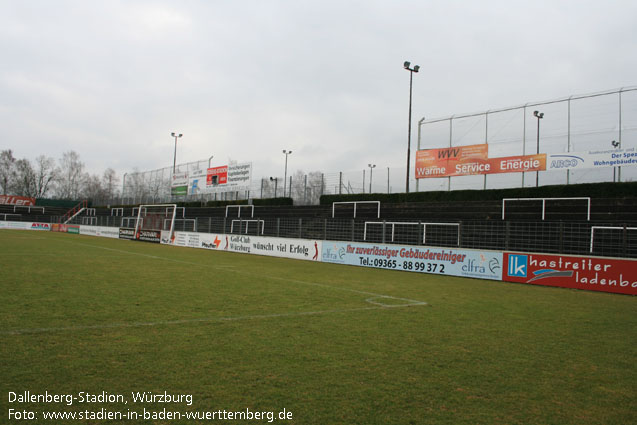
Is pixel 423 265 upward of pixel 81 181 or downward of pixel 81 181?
downward

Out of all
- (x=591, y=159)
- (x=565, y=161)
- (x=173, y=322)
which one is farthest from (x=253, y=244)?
(x=173, y=322)

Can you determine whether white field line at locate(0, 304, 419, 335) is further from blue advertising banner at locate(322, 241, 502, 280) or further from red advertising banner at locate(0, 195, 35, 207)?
red advertising banner at locate(0, 195, 35, 207)

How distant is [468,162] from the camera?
28.0 metres

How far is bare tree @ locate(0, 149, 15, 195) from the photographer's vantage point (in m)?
88.8

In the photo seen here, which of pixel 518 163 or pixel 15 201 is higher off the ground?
pixel 518 163

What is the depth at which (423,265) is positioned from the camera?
58.2 feet

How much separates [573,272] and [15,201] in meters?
82.0

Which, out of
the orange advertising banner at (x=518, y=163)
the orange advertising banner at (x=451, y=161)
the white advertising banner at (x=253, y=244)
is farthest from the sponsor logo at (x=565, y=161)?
the white advertising banner at (x=253, y=244)

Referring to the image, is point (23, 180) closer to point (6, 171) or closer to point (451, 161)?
point (6, 171)

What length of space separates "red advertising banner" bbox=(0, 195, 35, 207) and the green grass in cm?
7493

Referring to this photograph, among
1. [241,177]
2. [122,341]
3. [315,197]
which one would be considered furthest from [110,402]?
[241,177]

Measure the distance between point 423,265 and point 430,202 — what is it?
29.6 feet

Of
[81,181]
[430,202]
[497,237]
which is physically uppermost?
[81,181]

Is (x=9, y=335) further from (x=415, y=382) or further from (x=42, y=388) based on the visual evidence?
(x=415, y=382)
